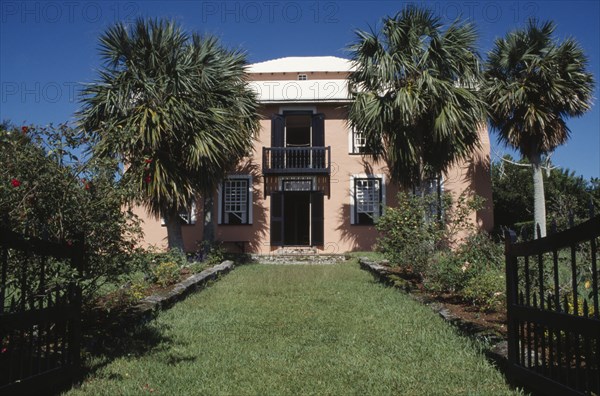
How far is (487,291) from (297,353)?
2.94m

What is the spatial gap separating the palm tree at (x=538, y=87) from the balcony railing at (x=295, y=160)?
584 cm

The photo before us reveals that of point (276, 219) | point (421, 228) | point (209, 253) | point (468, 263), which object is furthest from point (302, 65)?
point (468, 263)

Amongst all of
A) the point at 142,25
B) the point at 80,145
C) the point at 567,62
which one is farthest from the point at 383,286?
the point at 567,62

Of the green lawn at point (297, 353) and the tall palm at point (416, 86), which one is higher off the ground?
the tall palm at point (416, 86)

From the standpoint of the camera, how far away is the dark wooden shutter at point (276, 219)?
731 inches

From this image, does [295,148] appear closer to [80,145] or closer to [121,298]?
[121,298]

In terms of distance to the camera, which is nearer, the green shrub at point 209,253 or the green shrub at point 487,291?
the green shrub at point 487,291

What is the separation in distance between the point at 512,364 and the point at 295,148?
14.8m

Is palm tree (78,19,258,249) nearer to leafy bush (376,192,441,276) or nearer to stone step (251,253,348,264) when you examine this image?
stone step (251,253,348,264)

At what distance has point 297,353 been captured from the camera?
4941 millimetres

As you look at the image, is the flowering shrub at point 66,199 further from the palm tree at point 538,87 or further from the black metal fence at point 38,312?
the palm tree at point 538,87

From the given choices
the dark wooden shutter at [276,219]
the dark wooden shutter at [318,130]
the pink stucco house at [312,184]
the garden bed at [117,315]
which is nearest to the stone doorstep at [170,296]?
the garden bed at [117,315]

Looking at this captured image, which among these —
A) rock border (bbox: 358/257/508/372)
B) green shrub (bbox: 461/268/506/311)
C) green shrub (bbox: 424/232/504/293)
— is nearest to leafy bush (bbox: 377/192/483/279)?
rock border (bbox: 358/257/508/372)

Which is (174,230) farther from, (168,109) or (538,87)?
(538,87)
